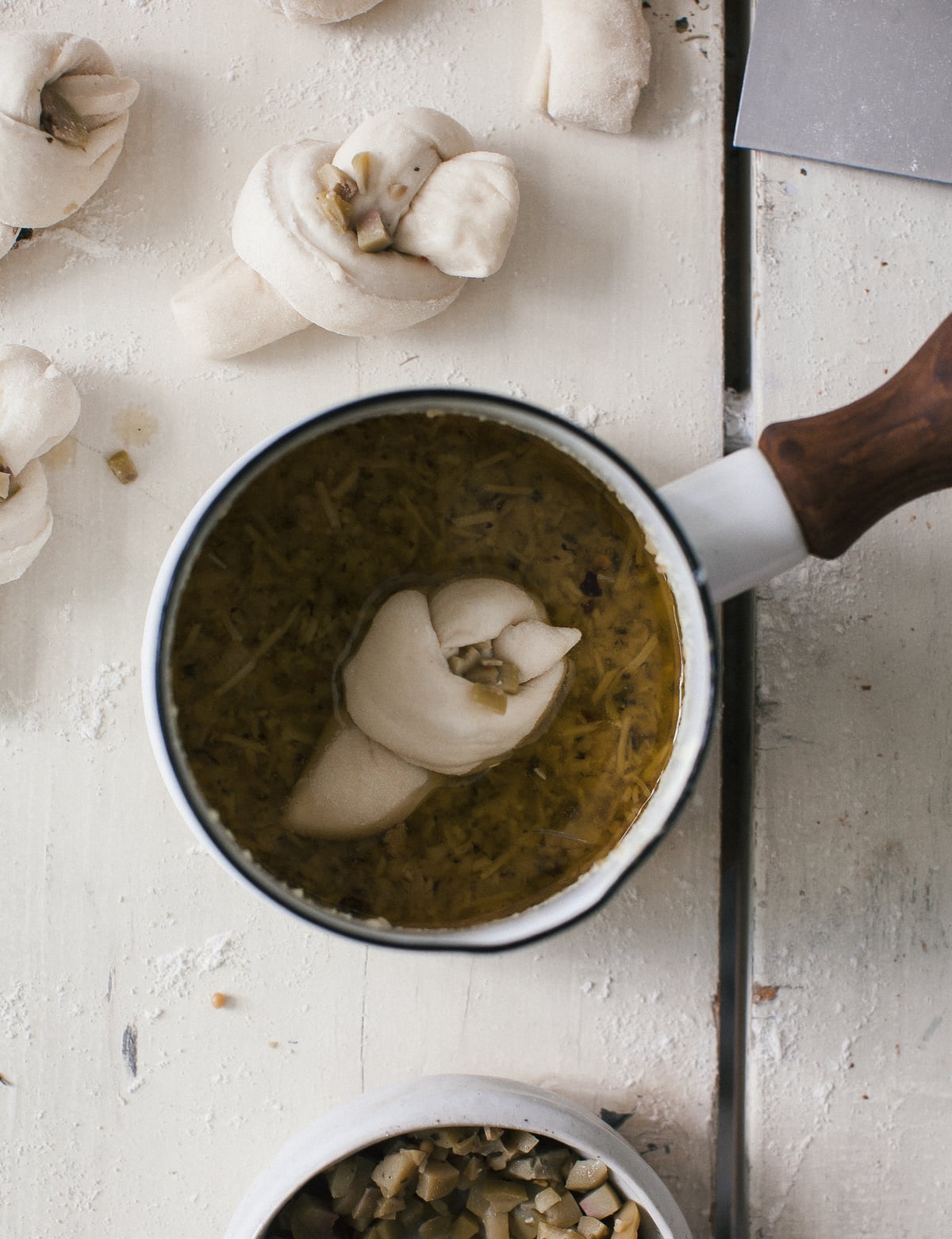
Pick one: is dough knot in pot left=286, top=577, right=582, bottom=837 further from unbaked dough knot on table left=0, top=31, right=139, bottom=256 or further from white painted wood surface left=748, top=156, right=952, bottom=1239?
unbaked dough knot on table left=0, top=31, right=139, bottom=256

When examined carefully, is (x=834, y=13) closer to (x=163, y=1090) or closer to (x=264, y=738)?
(x=264, y=738)

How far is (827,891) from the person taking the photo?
25.0 inches

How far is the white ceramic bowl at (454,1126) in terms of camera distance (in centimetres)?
55


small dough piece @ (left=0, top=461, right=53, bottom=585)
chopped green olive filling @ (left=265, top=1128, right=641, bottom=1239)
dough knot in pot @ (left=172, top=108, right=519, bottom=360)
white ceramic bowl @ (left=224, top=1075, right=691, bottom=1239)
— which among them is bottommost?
chopped green olive filling @ (left=265, top=1128, right=641, bottom=1239)

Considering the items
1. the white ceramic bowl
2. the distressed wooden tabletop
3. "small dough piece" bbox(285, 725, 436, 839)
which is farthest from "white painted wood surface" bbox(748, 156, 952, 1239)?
"small dough piece" bbox(285, 725, 436, 839)

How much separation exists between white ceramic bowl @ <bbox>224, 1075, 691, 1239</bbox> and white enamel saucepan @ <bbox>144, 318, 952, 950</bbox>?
0.38 feet

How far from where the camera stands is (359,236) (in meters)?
0.58

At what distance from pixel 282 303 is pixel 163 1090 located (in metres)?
0.46

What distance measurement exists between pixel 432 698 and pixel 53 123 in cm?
38

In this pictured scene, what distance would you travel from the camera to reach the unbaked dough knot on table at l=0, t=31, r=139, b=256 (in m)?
0.57

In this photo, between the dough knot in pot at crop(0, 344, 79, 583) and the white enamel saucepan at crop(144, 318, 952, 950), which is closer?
the white enamel saucepan at crop(144, 318, 952, 950)

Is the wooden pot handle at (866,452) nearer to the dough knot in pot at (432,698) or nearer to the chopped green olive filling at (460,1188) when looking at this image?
the dough knot in pot at (432,698)

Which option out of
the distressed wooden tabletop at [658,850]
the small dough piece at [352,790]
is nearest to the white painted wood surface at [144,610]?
the distressed wooden tabletop at [658,850]

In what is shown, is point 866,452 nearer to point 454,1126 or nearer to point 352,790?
point 352,790
